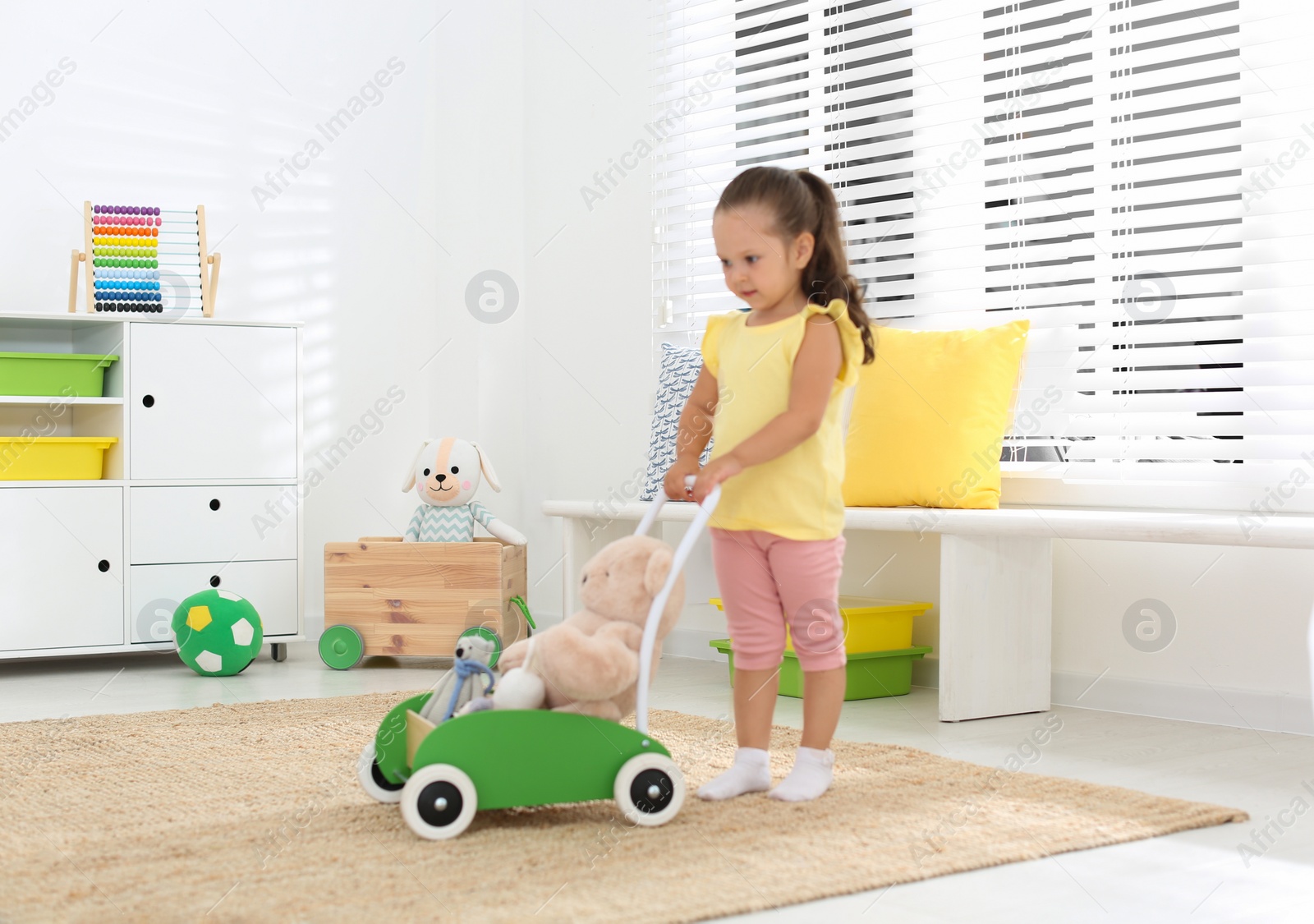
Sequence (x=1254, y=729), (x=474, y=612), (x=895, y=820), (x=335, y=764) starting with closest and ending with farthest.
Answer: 1. (x=895, y=820)
2. (x=335, y=764)
3. (x=1254, y=729)
4. (x=474, y=612)

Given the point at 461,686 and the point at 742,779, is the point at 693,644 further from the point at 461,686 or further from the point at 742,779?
the point at 461,686

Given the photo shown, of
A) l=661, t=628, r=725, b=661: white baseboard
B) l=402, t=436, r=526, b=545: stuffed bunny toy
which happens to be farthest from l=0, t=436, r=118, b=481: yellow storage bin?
l=661, t=628, r=725, b=661: white baseboard

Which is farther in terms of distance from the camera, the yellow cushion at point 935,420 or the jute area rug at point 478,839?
the yellow cushion at point 935,420

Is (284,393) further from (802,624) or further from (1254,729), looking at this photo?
(1254,729)

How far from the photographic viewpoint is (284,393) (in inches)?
129

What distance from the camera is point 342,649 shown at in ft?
10.4

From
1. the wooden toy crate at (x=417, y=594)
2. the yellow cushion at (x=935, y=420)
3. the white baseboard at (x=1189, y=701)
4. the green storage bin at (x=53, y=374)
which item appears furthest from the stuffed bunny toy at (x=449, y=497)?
the white baseboard at (x=1189, y=701)

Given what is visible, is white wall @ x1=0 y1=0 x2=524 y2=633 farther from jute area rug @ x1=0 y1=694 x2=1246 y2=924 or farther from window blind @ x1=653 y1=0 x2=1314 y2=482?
jute area rug @ x1=0 y1=694 x2=1246 y2=924

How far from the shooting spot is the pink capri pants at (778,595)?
1737 mm

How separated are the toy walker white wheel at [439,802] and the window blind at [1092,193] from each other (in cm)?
163

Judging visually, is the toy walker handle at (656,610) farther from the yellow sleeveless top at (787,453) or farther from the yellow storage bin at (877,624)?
the yellow storage bin at (877,624)

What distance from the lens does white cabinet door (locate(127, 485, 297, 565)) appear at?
3.10 m

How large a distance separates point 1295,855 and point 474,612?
2051mm

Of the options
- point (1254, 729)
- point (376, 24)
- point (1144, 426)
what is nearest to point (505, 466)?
point (376, 24)
